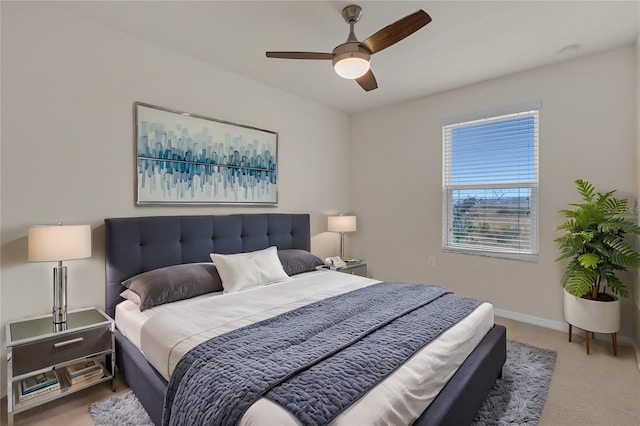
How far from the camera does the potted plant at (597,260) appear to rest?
248cm

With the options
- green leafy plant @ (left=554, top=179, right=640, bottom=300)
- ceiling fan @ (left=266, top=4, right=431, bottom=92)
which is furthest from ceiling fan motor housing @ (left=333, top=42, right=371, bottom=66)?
green leafy plant @ (left=554, top=179, right=640, bottom=300)

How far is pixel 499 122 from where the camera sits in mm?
3494

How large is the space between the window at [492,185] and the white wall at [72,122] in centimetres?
279

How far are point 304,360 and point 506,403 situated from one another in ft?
4.93

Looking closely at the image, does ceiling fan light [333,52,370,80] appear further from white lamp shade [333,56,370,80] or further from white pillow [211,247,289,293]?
white pillow [211,247,289,293]

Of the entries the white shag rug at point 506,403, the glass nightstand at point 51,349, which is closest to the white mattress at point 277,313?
the glass nightstand at point 51,349

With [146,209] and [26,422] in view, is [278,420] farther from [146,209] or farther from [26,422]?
[146,209]

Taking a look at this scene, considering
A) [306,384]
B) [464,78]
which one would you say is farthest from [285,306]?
[464,78]

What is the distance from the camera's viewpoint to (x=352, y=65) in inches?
Answer: 82.3

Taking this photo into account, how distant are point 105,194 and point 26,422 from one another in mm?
1510

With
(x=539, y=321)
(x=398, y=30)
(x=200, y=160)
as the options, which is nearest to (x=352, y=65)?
(x=398, y=30)

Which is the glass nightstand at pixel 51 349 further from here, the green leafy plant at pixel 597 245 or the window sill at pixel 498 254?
the green leafy plant at pixel 597 245

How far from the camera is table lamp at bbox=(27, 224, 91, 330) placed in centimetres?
192

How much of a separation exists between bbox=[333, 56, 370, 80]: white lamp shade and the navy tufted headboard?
178 cm
